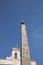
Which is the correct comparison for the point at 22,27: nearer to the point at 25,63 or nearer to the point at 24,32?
the point at 24,32

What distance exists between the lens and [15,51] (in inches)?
1802

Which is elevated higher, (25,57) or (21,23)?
(21,23)

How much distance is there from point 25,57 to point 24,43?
1555mm

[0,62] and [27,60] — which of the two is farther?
[0,62]

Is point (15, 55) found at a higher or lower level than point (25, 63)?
higher

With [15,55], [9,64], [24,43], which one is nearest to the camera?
[24,43]

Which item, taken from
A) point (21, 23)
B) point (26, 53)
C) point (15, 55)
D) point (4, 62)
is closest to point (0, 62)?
point (4, 62)

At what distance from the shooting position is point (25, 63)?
18.5 metres

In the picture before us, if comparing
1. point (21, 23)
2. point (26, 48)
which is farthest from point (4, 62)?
point (26, 48)

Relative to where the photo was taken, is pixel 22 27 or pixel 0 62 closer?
pixel 22 27

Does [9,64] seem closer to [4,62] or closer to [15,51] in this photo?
[4,62]

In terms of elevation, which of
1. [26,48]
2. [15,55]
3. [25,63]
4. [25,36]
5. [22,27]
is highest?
[15,55]

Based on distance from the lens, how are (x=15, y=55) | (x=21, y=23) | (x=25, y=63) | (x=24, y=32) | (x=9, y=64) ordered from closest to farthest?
(x=25, y=63) < (x=24, y=32) < (x=21, y=23) < (x=9, y=64) < (x=15, y=55)

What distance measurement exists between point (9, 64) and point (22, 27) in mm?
6000
